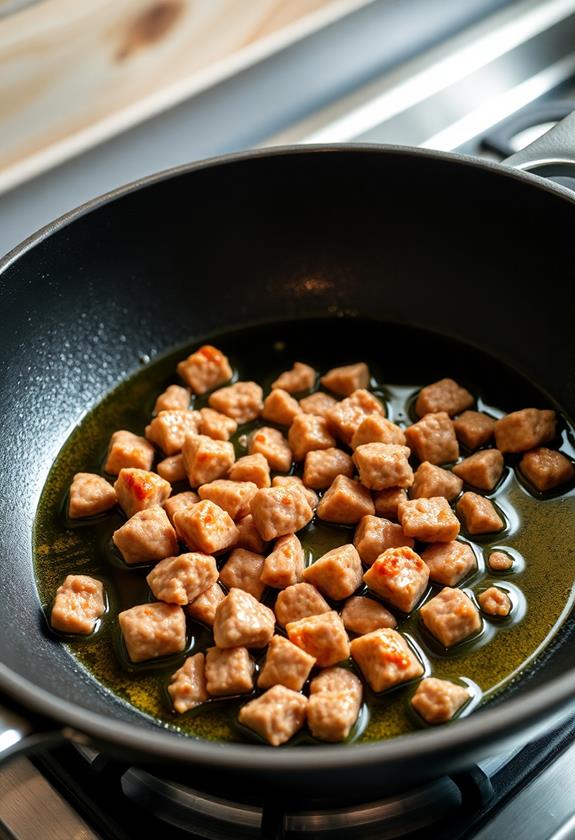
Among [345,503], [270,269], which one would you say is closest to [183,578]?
[345,503]

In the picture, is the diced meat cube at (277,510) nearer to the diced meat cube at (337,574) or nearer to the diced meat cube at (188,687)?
the diced meat cube at (337,574)

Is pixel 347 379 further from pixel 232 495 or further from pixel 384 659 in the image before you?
pixel 384 659

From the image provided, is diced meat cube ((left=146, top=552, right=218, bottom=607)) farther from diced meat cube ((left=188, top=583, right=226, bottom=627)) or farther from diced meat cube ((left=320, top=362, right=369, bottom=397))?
diced meat cube ((left=320, top=362, right=369, bottom=397))

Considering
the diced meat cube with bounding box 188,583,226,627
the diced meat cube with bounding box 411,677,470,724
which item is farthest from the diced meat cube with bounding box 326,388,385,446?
the diced meat cube with bounding box 411,677,470,724

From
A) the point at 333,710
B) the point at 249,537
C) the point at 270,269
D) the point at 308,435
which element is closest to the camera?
the point at 333,710

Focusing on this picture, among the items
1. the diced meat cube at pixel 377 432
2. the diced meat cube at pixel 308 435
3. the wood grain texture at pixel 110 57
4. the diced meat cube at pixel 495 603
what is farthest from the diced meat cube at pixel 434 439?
the wood grain texture at pixel 110 57

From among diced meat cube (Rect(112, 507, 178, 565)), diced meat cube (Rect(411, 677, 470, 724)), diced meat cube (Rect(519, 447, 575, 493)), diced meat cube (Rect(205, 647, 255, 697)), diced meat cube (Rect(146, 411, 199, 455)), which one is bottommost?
diced meat cube (Rect(411, 677, 470, 724))
